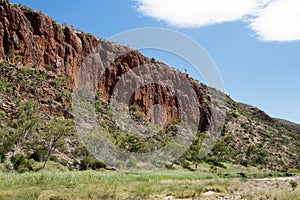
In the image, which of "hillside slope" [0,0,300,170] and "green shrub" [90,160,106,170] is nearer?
"green shrub" [90,160,106,170]

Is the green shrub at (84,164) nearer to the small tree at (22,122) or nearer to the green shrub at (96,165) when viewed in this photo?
the green shrub at (96,165)

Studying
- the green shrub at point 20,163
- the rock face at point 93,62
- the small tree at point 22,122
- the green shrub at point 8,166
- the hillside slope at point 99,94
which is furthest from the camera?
the rock face at point 93,62

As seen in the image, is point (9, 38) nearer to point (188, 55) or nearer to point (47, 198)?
point (188, 55)

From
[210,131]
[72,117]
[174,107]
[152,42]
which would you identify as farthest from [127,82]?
[152,42]

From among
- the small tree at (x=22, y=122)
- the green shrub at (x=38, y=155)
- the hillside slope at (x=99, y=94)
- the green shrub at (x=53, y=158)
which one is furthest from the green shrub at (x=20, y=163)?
the green shrub at (x=53, y=158)

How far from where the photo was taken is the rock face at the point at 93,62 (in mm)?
77375

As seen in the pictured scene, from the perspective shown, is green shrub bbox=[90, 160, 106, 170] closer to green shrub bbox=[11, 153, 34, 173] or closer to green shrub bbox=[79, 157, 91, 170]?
green shrub bbox=[79, 157, 91, 170]

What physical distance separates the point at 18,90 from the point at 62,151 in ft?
65.5

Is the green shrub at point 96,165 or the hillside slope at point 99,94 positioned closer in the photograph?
the green shrub at point 96,165

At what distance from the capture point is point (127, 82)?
102062mm

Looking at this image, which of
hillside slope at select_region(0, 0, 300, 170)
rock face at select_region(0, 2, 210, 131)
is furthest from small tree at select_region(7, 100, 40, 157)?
rock face at select_region(0, 2, 210, 131)

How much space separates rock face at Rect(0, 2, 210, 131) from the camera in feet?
254

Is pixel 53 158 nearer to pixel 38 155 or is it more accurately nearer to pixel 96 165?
pixel 38 155

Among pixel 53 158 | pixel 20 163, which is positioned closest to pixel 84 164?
pixel 53 158
